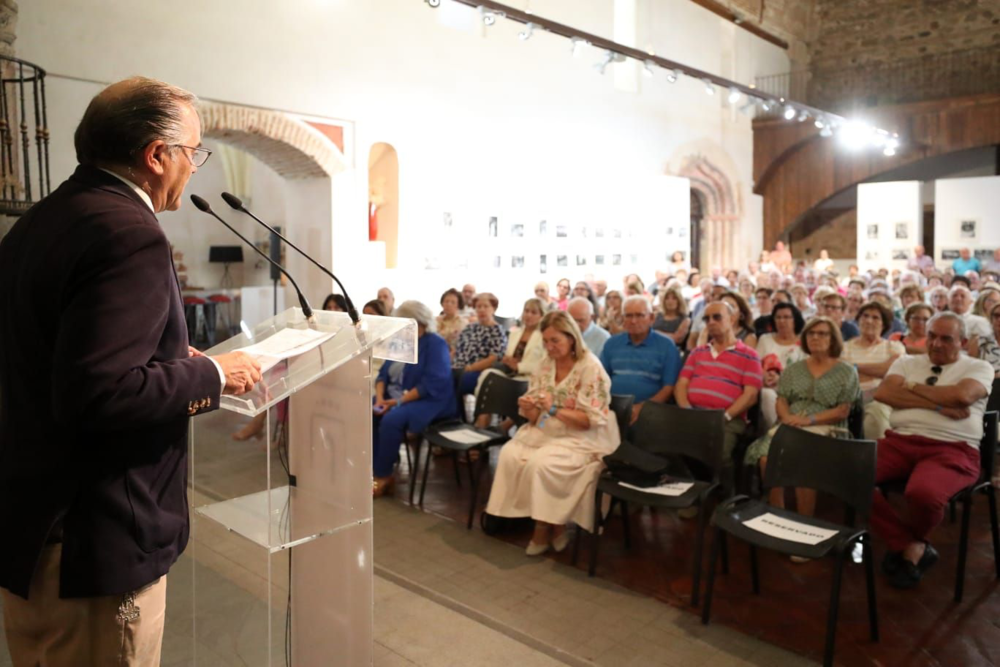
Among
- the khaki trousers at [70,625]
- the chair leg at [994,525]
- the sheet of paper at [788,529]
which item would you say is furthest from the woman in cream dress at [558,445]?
the khaki trousers at [70,625]

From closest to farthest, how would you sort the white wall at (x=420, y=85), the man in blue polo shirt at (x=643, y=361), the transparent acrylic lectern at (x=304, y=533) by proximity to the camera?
1. the transparent acrylic lectern at (x=304, y=533)
2. the man in blue polo shirt at (x=643, y=361)
3. the white wall at (x=420, y=85)

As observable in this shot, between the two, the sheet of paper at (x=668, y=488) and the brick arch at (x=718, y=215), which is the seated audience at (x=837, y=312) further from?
the brick arch at (x=718, y=215)

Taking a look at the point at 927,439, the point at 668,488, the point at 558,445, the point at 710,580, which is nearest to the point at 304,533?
the point at 710,580

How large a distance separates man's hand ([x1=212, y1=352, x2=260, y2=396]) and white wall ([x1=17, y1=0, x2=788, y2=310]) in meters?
6.50

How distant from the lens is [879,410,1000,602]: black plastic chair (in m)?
3.26

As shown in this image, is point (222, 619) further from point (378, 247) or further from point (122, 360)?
point (378, 247)

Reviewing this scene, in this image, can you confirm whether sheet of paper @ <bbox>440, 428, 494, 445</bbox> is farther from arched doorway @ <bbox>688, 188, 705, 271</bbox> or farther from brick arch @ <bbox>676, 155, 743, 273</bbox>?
arched doorway @ <bbox>688, 188, 705, 271</bbox>

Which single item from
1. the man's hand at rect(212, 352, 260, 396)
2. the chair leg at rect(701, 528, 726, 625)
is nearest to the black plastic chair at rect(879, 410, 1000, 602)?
the chair leg at rect(701, 528, 726, 625)

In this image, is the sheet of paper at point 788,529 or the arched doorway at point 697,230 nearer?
the sheet of paper at point 788,529

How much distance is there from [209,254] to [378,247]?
18.2 feet

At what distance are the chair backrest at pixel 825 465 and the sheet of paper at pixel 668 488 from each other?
0.35 m

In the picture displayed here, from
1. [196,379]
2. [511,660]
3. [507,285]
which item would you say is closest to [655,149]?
[507,285]

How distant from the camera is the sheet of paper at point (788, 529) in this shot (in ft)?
9.37

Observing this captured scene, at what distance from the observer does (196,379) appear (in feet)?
4.15
